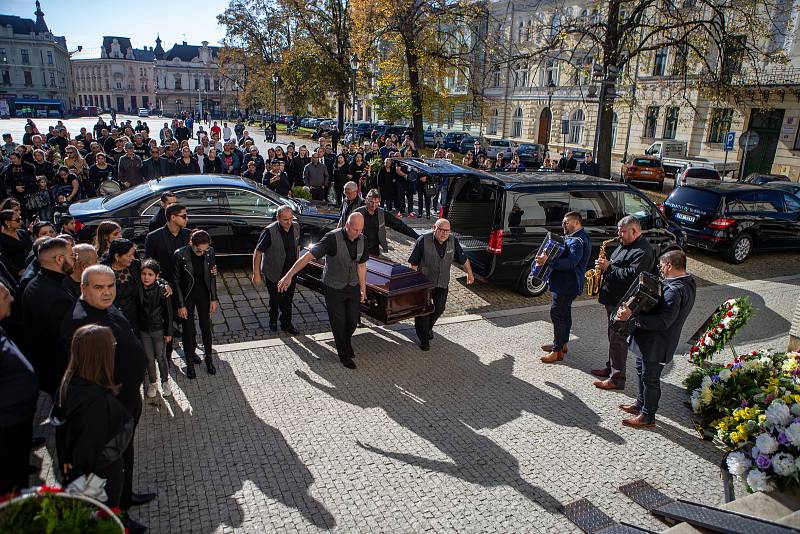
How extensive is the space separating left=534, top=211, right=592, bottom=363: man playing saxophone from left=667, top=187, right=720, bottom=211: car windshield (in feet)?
23.1

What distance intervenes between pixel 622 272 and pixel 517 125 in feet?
161

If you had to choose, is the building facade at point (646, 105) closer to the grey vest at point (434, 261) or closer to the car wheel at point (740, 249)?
the car wheel at point (740, 249)

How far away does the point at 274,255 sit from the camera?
741 cm

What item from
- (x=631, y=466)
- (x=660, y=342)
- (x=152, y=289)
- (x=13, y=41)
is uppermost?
(x=13, y=41)

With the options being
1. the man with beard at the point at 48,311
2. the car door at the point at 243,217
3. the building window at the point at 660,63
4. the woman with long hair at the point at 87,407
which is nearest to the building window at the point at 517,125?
the building window at the point at 660,63

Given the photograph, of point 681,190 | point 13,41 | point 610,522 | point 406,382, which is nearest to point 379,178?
point 681,190

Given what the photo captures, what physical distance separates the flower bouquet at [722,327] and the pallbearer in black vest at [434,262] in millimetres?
2759

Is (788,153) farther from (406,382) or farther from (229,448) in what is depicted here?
(229,448)

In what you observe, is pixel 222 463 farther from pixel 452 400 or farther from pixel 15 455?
pixel 452 400

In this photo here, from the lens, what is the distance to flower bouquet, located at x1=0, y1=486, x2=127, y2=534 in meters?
2.53

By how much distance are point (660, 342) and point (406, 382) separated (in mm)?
2663

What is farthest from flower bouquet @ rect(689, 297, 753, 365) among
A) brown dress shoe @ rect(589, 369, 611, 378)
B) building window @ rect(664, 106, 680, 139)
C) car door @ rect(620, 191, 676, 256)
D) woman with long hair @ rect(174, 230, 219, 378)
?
building window @ rect(664, 106, 680, 139)

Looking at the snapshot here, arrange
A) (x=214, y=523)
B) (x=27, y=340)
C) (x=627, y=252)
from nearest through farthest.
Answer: (x=214, y=523) → (x=27, y=340) → (x=627, y=252)

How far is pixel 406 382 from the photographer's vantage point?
6426mm
